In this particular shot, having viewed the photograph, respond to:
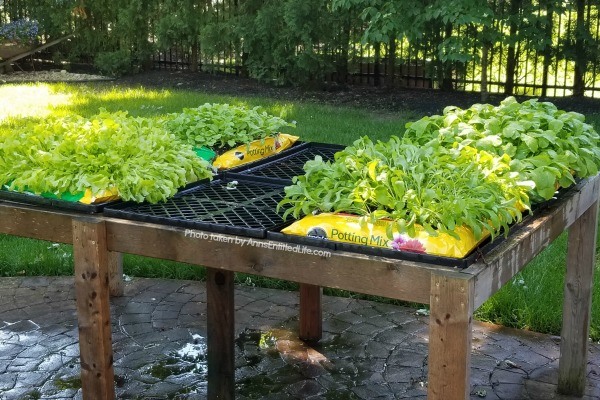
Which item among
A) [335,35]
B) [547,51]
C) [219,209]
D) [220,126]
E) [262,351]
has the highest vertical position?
[335,35]

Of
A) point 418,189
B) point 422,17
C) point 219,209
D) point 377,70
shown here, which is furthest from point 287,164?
point 377,70

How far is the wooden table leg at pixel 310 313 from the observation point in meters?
4.89

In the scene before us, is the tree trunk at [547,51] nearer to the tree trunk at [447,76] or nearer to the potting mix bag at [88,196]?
the tree trunk at [447,76]

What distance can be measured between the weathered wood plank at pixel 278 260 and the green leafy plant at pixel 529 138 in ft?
2.22

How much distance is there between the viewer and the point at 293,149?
477 centimetres

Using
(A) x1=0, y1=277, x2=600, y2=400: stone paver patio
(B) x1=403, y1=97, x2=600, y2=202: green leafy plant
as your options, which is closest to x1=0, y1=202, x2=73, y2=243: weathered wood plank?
(A) x1=0, y1=277, x2=600, y2=400: stone paver patio

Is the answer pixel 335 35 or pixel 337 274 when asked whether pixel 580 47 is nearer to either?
pixel 335 35

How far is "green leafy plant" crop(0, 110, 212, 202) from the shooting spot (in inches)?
138

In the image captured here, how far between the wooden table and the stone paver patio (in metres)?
0.37

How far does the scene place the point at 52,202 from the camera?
3.51 m

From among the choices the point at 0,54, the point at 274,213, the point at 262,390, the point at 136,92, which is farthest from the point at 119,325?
the point at 0,54

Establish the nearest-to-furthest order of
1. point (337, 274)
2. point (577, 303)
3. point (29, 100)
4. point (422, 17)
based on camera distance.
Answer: point (337, 274) < point (577, 303) < point (422, 17) < point (29, 100)

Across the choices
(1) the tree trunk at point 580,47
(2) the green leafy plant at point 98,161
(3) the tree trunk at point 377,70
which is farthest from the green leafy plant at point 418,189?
(3) the tree trunk at point 377,70

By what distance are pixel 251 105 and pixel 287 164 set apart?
736cm
